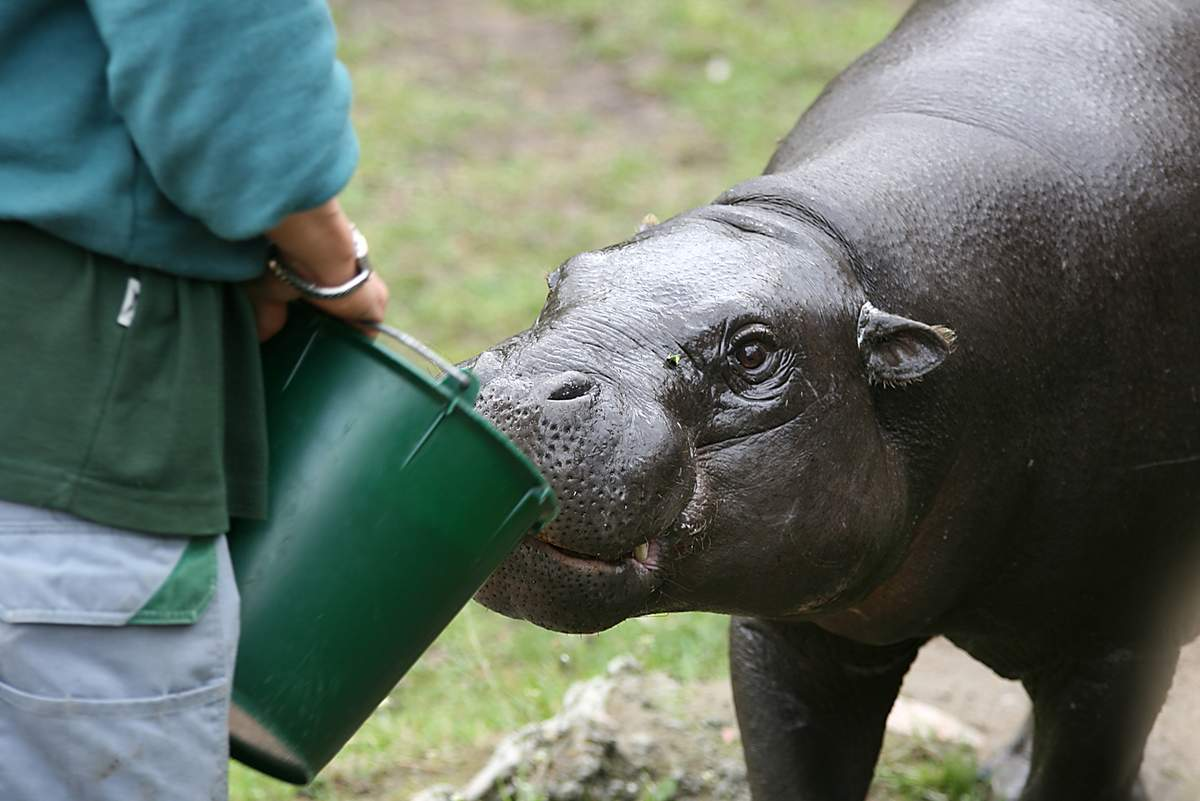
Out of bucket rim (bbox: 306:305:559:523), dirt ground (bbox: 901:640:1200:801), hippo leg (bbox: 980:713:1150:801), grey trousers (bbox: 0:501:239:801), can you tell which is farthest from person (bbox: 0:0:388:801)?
dirt ground (bbox: 901:640:1200:801)

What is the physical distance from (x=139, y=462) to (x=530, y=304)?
18.7 feet

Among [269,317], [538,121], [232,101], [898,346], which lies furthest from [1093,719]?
[538,121]

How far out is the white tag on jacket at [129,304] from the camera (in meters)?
2.21

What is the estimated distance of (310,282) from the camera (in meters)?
2.32

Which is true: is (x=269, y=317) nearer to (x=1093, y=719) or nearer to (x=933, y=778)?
(x=1093, y=719)

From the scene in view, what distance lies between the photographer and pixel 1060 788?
3.93 meters

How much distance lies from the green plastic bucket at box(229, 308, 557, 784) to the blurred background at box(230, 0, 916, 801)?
344 centimetres

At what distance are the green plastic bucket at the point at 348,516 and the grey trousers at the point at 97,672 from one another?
0.12 m

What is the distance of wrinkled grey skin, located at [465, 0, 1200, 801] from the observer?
297cm

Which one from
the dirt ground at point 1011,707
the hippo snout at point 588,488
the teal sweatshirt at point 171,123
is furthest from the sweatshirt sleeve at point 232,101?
the dirt ground at point 1011,707

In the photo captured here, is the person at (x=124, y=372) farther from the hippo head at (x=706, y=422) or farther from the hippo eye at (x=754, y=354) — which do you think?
the hippo eye at (x=754, y=354)

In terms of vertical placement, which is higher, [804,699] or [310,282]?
[310,282]

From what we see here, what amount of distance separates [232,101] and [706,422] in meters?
1.22

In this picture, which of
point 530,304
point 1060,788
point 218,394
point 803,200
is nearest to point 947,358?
point 803,200
